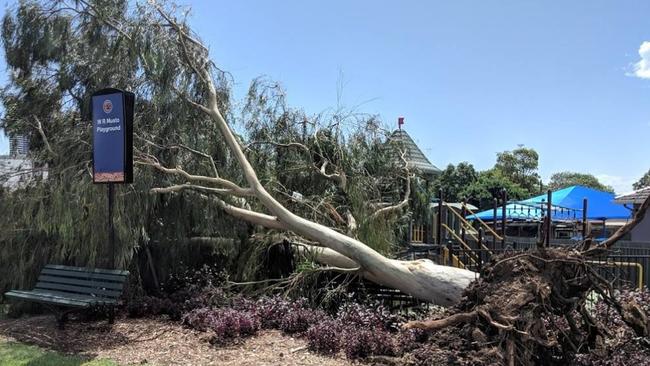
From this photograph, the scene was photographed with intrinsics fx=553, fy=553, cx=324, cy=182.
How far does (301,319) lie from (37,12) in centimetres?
768

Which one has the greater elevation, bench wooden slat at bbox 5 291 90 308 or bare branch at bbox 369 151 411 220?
bare branch at bbox 369 151 411 220

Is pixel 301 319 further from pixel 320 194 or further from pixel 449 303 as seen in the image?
pixel 320 194

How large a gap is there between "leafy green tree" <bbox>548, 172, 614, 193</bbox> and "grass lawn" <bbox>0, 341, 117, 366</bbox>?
7028 cm

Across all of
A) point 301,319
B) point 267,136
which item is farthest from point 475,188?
point 301,319

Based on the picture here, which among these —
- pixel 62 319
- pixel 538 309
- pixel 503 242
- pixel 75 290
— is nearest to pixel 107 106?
pixel 75 290

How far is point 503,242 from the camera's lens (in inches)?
473

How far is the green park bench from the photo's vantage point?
7316mm

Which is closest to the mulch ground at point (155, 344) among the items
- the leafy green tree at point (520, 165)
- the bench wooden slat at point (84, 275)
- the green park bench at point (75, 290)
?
the green park bench at point (75, 290)

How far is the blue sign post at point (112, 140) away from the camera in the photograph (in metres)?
7.34

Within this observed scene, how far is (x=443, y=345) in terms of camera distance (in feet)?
19.1

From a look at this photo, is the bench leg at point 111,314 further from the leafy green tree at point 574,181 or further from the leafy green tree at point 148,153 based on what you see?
the leafy green tree at point 574,181

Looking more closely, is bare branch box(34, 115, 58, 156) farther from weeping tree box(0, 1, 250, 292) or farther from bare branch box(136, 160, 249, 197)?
bare branch box(136, 160, 249, 197)

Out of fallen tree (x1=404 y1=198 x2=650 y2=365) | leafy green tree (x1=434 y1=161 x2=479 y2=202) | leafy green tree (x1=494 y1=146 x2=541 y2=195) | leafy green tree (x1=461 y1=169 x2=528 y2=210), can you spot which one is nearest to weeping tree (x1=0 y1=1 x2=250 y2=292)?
fallen tree (x1=404 y1=198 x2=650 y2=365)

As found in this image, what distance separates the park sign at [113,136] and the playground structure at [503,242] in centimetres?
485
